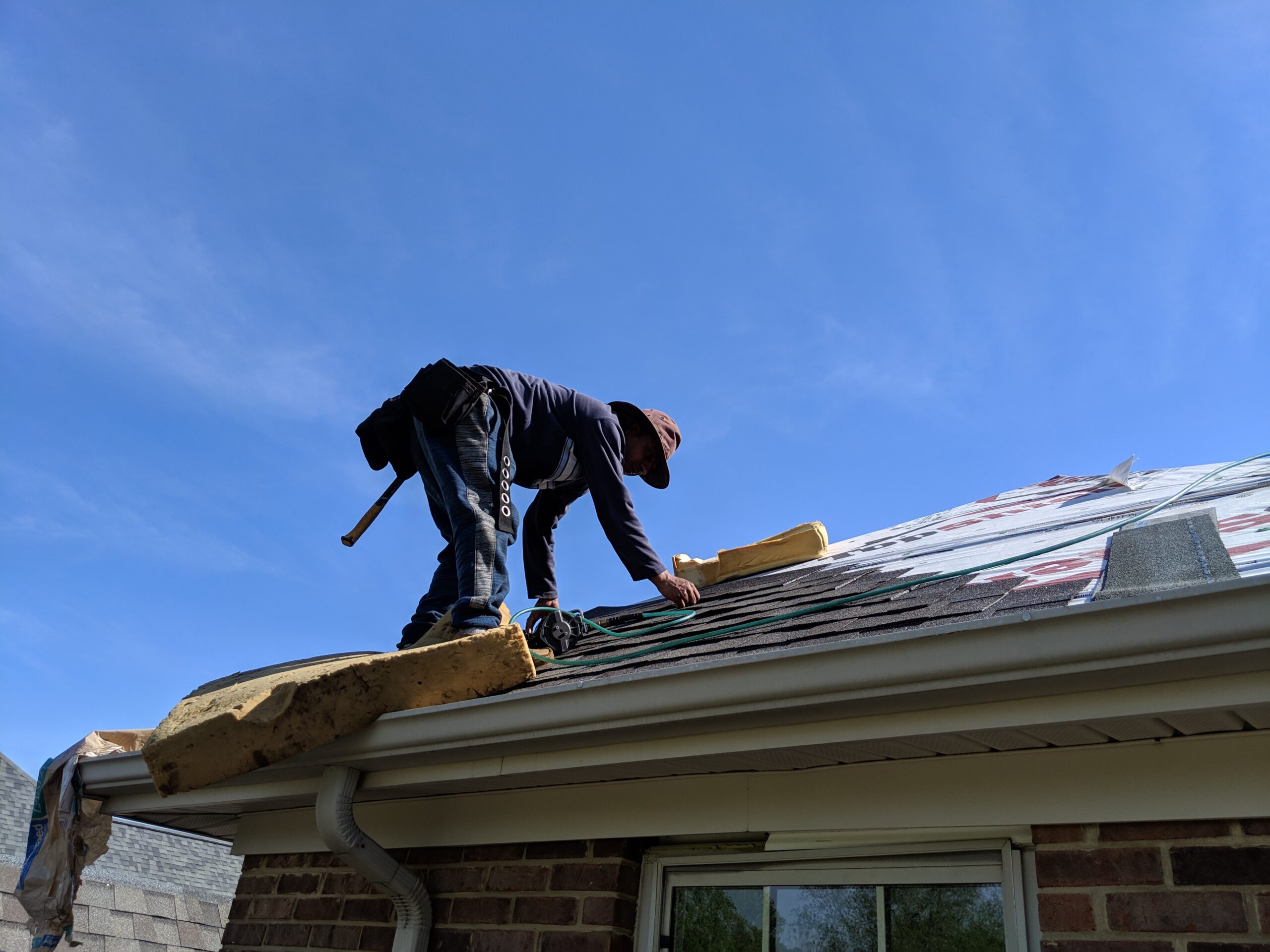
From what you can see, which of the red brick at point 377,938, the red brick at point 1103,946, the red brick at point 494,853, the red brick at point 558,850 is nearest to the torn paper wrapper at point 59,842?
the red brick at point 377,938

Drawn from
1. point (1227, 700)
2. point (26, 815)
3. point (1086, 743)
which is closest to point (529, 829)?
point (1086, 743)

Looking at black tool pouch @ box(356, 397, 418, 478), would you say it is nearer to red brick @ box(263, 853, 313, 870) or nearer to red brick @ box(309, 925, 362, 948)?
red brick @ box(263, 853, 313, 870)

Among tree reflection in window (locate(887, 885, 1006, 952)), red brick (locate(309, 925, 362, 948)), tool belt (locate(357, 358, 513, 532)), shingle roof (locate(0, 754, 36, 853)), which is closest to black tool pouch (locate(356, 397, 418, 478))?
tool belt (locate(357, 358, 513, 532))

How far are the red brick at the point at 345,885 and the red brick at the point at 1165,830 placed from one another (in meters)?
2.35

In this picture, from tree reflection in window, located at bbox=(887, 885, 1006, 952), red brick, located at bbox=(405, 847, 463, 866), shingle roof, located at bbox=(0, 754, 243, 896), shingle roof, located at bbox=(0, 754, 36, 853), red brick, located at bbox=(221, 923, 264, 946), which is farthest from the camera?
shingle roof, located at bbox=(0, 754, 243, 896)

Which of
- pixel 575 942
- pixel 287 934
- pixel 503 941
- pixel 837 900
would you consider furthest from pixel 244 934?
pixel 837 900

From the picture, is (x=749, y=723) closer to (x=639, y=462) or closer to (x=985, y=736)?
(x=985, y=736)

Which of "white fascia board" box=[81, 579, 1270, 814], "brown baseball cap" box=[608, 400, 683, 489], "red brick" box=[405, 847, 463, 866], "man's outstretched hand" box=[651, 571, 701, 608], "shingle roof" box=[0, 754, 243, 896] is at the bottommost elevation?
"red brick" box=[405, 847, 463, 866]

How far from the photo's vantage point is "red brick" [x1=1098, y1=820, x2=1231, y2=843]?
2.07 m

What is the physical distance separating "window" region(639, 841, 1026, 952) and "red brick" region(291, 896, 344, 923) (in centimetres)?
126

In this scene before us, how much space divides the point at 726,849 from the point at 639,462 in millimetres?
2588

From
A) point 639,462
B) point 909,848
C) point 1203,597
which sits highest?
point 639,462

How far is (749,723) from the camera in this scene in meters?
2.42

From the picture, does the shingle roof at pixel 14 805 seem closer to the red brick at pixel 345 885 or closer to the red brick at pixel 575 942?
the red brick at pixel 345 885
